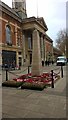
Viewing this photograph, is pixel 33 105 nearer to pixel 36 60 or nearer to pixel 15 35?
pixel 36 60

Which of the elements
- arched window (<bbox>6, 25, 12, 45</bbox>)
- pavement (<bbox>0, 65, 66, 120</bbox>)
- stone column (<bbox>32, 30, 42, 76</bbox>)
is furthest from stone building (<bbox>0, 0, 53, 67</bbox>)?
pavement (<bbox>0, 65, 66, 120</bbox>)

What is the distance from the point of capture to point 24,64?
157 feet

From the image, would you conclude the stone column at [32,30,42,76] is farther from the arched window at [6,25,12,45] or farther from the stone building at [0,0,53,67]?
the arched window at [6,25,12,45]

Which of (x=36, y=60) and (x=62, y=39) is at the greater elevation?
(x=62, y=39)

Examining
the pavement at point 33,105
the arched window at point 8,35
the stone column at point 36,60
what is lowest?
the pavement at point 33,105

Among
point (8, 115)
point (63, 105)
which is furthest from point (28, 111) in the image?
point (63, 105)

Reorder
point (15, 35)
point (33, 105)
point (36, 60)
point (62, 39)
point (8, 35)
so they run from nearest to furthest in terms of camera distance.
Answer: point (33, 105) → point (36, 60) → point (8, 35) → point (15, 35) → point (62, 39)

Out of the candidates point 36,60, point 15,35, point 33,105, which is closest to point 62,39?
point 15,35

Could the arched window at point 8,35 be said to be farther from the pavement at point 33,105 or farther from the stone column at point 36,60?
the pavement at point 33,105

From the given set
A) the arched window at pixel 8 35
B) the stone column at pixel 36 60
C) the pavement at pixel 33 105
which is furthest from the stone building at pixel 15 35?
the pavement at pixel 33 105

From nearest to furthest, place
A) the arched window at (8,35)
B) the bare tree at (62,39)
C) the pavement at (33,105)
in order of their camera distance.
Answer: the pavement at (33,105) < the arched window at (8,35) < the bare tree at (62,39)

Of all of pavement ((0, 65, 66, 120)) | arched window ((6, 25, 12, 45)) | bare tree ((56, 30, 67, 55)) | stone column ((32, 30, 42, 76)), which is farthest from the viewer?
bare tree ((56, 30, 67, 55))

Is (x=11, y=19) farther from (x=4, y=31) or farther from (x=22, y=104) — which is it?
(x=22, y=104)

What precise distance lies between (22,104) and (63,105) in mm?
1598
